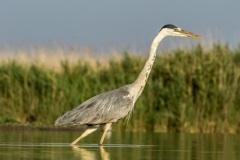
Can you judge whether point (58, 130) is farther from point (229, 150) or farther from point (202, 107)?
point (229, 150)

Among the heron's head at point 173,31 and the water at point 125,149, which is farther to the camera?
the heron's head at point 173,31

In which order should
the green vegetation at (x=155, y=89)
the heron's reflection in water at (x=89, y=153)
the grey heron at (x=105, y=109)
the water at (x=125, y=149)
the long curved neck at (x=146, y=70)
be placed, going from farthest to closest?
the green vegetation at (x=155, y=89) < the long curved neck at (x=146, y=70) < the grey heron at (x=105, y=109) < the water at (x=125, y=149) < the heron's reflection in water at (x=89, y=153)

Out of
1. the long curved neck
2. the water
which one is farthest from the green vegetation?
the long curved neck

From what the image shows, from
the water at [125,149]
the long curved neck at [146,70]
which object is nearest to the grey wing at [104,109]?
the long curved neck at [146,70]

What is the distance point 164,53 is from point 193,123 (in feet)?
8.85

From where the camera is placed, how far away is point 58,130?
1862cm

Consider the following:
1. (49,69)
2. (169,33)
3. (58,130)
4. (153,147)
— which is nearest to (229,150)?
(153,147)

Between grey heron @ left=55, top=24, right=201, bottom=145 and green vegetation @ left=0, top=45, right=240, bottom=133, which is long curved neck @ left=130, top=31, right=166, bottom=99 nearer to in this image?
grey heron @ left=55, top=24, right=201, bottom=145

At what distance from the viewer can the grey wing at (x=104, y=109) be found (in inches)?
521

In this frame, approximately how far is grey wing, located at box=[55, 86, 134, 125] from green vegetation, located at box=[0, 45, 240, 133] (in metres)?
6.14

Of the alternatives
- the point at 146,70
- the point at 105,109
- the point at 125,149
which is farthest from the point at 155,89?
the point at 125,149

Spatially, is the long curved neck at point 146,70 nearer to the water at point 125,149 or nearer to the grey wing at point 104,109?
the grey wing at point 104,109

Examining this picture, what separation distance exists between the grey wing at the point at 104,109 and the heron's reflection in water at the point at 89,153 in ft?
2.30

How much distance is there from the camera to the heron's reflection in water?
10446mm
